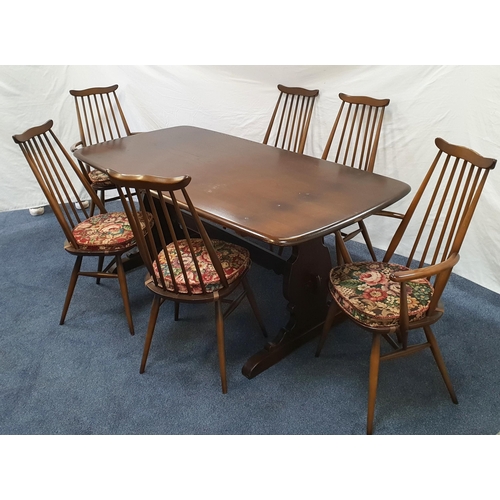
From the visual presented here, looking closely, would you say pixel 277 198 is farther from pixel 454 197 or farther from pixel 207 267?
pixel 454 197

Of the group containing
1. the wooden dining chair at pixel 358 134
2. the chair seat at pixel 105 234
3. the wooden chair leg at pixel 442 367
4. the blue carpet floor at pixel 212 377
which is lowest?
the blue carpet floor at pixel 212 377

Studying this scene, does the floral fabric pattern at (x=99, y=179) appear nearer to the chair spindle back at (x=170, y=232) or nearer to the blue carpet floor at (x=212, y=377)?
the blue carpet floor at (x=212, y=377)

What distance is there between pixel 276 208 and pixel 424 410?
1.02 meters

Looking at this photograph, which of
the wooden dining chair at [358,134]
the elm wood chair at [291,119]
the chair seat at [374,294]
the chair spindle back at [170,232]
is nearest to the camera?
the chair spindle back at [170,232]

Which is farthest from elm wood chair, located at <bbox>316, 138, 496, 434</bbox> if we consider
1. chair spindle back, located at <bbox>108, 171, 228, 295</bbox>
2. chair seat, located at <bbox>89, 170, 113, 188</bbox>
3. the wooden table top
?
chair seat, located at <bbox>89, 170, 113, 188</bbox>

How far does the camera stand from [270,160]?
2270 millimetres

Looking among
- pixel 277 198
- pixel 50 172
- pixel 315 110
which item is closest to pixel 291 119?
pixel 315 110

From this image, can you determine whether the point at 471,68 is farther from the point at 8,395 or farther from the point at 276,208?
the point at 8,395

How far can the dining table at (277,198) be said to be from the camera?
1.64 meters

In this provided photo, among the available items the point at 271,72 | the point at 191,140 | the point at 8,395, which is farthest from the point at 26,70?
the point at 8,395

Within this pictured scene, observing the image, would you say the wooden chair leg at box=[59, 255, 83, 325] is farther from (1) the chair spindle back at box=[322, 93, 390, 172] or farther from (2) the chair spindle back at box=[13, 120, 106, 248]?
(1) the chair spindle back at box=[322, 93, 390, 172]

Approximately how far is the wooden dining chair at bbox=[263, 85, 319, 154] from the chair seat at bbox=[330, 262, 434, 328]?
116 cm

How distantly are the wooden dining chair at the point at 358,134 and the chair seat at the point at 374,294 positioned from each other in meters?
0.53

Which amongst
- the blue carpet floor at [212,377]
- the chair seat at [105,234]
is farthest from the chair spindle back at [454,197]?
the chair seat at [105,234]
